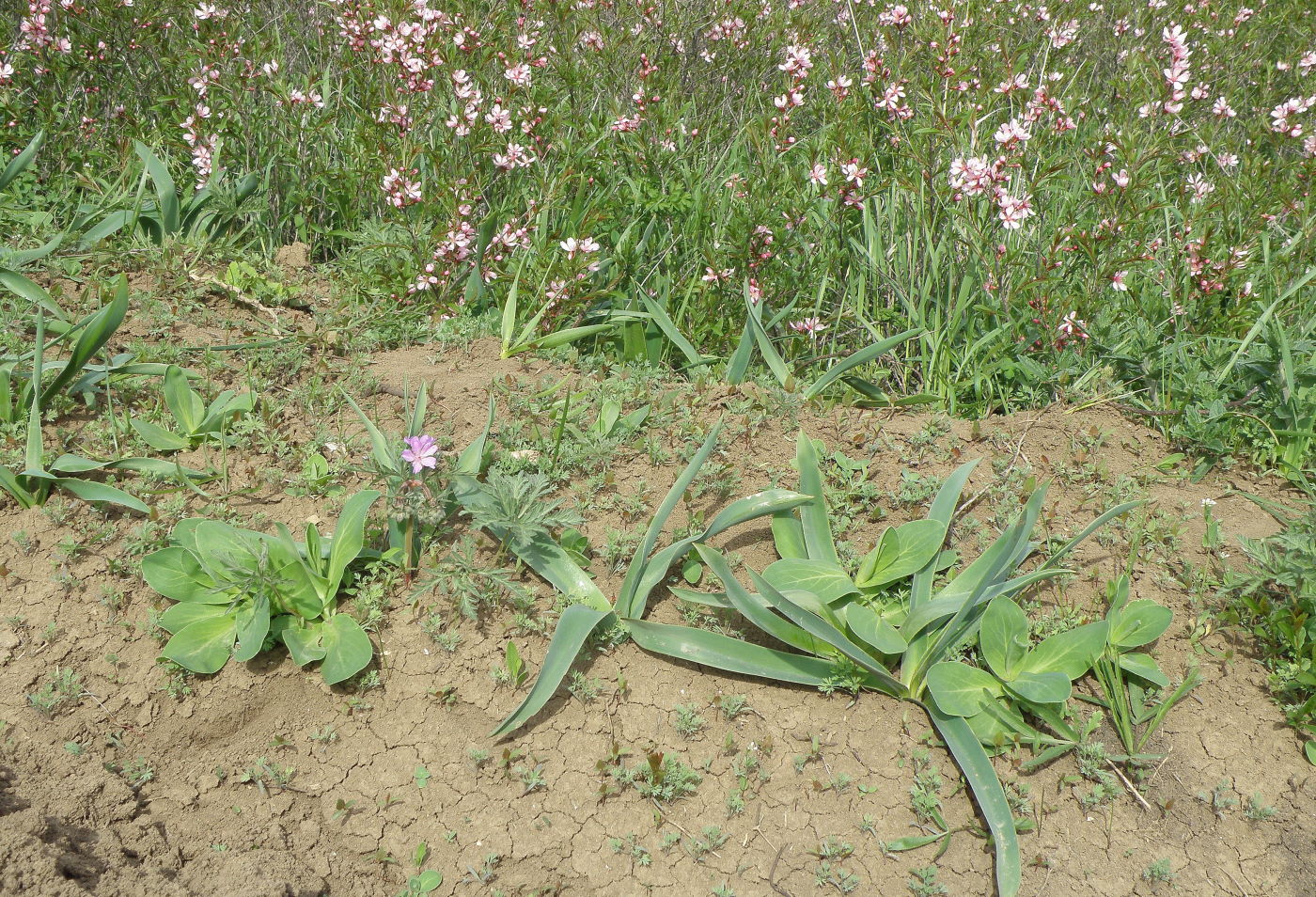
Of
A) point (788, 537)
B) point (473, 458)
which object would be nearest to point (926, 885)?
point (788, 537)

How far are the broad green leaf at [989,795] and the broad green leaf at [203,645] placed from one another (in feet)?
5.68

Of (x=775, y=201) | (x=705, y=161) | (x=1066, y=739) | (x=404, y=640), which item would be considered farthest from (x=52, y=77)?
(x=1066, y=739)

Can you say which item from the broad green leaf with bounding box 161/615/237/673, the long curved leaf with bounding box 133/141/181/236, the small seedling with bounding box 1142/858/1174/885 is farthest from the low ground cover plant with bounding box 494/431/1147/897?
the long curved leaf with bounding box 133/141/181/236

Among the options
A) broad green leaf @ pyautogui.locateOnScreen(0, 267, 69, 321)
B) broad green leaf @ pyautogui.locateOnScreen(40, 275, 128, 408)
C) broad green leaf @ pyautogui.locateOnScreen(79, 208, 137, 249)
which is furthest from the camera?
broad green leaf @ pyautogui.locateOnScreen(79, 208, 137, 249)

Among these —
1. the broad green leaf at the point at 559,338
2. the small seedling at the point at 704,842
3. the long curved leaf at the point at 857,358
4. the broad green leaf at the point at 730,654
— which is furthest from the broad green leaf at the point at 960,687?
the broad green leaf at the point at 559,338

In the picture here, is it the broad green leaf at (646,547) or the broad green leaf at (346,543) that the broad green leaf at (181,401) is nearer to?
the broad green leaf at (346,543)

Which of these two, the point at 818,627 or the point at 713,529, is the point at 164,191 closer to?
the point at 713,529

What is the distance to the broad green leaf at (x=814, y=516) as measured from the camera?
2521mm

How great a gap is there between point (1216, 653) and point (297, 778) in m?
2.33

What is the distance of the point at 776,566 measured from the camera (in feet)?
7.98

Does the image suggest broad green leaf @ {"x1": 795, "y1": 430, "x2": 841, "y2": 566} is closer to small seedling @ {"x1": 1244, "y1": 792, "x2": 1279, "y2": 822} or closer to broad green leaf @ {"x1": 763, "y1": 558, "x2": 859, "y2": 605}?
broad green leaf @ {"x1": 763, "y1": 558, "x2": 859, "y2": 605}

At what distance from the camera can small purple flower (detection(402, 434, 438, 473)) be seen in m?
2.33

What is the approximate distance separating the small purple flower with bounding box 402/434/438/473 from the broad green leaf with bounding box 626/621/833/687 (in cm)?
68

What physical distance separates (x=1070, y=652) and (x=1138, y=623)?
22 cm
